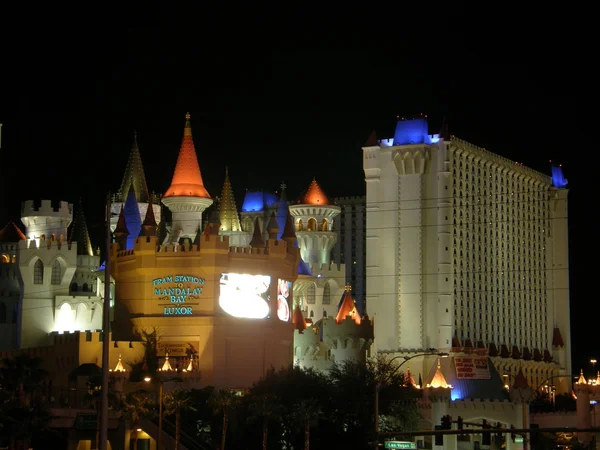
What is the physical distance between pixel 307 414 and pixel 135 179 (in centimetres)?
3656

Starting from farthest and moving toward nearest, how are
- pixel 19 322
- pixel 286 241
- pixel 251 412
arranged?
pixel 19 322, pixel 286 241, pixel 251 412

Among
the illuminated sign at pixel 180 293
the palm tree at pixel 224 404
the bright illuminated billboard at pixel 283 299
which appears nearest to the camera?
the palm tree at pixel 224 404

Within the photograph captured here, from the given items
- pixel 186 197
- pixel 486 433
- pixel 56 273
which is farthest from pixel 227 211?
pixel 486 433

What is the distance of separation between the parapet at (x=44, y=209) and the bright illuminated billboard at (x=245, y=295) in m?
19.9

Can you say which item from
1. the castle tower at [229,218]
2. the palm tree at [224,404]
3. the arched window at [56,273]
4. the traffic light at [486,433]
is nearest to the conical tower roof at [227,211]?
the castle tower at [229,218]

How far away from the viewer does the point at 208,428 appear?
67.8m

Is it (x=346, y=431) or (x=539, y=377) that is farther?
(x=539, y=377)

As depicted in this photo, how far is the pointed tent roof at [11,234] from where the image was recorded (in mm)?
90500

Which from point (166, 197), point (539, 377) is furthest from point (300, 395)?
point (539, 377)

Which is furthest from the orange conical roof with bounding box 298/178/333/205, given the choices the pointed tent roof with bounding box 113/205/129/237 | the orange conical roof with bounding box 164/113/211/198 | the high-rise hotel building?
the pointed tent roof with bounding box 113/205/129/237

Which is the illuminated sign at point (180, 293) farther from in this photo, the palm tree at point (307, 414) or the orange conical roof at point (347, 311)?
the orange conical roof at point (347, 311)

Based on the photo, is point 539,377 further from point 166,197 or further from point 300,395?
point 300,395

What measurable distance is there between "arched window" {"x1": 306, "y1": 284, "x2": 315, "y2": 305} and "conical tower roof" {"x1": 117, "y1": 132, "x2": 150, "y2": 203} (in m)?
13.5

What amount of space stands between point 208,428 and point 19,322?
22.1 m
